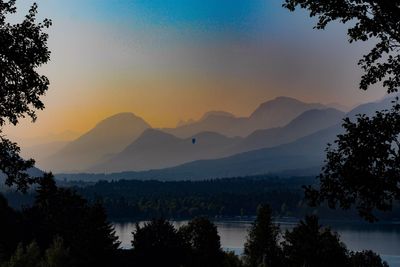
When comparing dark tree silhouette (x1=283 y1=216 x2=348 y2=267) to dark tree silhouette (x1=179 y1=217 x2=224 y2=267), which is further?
dark tree silhouette (x1=179 y1=217 x2=224 y2=267)

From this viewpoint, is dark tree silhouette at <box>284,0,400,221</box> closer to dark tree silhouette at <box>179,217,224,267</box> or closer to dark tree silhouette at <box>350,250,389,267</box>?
dark tree silhouette at <box>179,217,224,267</box>

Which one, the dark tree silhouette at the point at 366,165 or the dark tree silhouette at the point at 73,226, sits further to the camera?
the dark tree silhouette at the point at 73,226

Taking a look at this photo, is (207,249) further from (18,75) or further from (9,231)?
(18,75)

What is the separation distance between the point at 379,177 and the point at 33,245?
175ft

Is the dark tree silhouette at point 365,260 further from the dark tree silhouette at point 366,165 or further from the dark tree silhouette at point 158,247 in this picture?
the dark tree silhouette at point 366,165

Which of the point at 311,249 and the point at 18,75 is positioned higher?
the point at 18,75

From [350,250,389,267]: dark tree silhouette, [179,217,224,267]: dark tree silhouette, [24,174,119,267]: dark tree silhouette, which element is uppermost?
[24,174,119,267]: dark tree silhouette

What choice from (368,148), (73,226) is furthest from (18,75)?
(73,226)

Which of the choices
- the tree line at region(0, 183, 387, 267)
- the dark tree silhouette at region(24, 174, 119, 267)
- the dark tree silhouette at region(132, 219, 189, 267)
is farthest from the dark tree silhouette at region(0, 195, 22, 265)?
the dark tree silhouette at region(132, 219, 189, 267)

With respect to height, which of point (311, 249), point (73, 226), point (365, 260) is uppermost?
point (73, 226)

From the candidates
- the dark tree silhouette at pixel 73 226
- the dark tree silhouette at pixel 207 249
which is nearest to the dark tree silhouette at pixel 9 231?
the dark tree silhouette at pixel 73 226

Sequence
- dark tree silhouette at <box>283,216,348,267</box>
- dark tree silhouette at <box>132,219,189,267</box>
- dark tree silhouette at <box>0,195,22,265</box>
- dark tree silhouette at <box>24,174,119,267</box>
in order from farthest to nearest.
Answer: dark tree silhouette at <box>0,195,22,265</box> < dark tree silhouette at <box>132,219,189,267</box> < dark tree silhouette at <box>283,216,348,267</box> < dark tree silhouette at <box>24,174,119,267</box>

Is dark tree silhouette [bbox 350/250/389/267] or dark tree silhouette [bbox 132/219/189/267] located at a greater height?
dark tree silhouette [bbox 132/219/189/267]

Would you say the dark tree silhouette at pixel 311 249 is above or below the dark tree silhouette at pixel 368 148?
below
